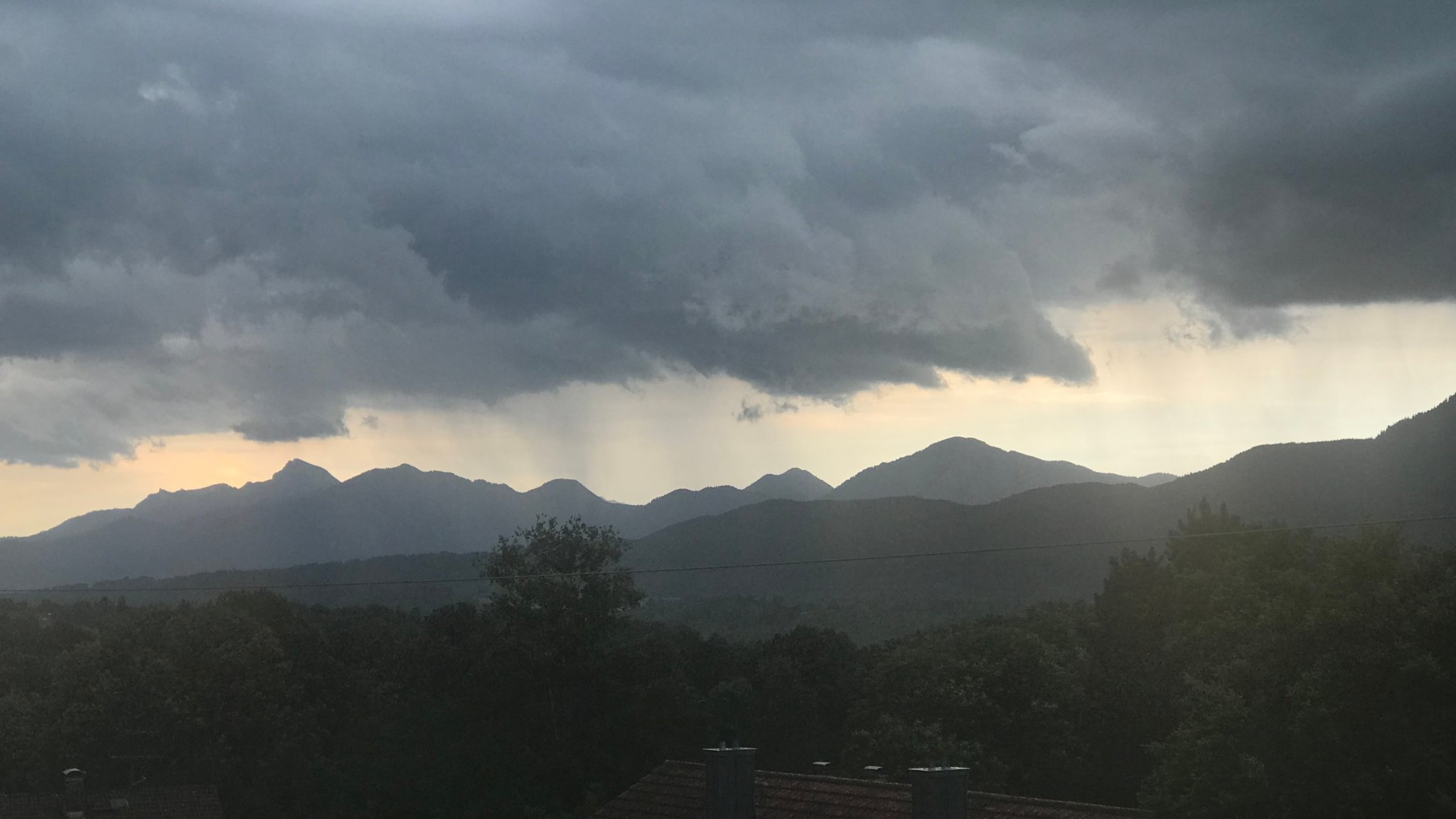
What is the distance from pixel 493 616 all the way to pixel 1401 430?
6588 inches

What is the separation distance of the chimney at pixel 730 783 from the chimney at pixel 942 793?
4.58 meters

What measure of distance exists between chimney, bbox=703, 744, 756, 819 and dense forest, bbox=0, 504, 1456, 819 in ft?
32.0

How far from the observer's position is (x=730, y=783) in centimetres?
2852

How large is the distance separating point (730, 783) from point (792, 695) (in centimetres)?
4842

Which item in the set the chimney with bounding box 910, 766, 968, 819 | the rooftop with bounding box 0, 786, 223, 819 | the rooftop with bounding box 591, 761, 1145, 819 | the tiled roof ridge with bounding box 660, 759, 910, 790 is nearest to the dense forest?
the rooftop with bounding box 591, 761, 1145, 819

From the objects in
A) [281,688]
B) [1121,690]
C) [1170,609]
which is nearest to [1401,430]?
[1170,609]

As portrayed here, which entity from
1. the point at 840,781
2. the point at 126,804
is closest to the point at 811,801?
the point at 840,781

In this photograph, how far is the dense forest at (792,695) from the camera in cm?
2906

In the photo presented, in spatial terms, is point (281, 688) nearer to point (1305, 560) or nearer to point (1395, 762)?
point (1305, 560)

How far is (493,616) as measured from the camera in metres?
69.2

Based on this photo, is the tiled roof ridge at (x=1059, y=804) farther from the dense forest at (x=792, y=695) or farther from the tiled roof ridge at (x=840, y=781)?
the dense forest at (x=792, y=695)

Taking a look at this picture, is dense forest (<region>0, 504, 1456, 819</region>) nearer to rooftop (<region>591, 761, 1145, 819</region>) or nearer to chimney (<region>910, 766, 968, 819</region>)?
rooftop (<region>591, 761, 1145, 819</region>)

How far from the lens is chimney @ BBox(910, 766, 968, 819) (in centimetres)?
2481

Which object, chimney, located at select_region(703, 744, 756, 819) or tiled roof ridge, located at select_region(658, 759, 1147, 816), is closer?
tiled roof ridge, located at select_region(658, 759, 1147, 816)
